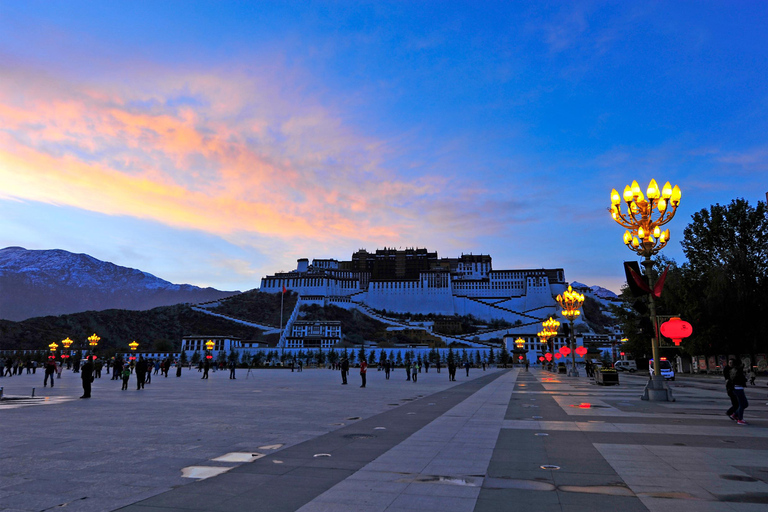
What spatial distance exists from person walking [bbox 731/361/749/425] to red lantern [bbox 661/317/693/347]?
3.70m

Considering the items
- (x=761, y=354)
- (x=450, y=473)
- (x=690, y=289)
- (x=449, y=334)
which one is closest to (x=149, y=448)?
(x=450, y=473)

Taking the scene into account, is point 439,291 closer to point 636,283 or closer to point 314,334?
point 314,334

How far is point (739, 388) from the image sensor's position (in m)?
11.7

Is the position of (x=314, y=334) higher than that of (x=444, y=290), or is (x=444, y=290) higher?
(x=444, y=290)

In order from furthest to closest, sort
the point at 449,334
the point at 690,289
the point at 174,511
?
the point at 449,334 < the point at 690,289 < the point at 174,511

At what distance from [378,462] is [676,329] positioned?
44.3ft

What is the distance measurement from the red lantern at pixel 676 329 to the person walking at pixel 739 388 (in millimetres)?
3698

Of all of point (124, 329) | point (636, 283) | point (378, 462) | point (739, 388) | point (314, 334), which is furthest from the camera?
point (124, 329)

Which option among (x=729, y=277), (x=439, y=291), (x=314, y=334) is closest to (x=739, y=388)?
(x=729, y=277)

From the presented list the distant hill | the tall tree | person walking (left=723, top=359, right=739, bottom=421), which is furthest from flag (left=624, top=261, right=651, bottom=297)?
the distant hill

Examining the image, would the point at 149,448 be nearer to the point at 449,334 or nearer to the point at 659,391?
the point at 659,391

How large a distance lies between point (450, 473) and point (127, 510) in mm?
3772

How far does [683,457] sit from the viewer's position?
7.32 meters

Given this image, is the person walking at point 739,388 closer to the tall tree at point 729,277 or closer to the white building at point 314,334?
the tall tree at point 729,277
